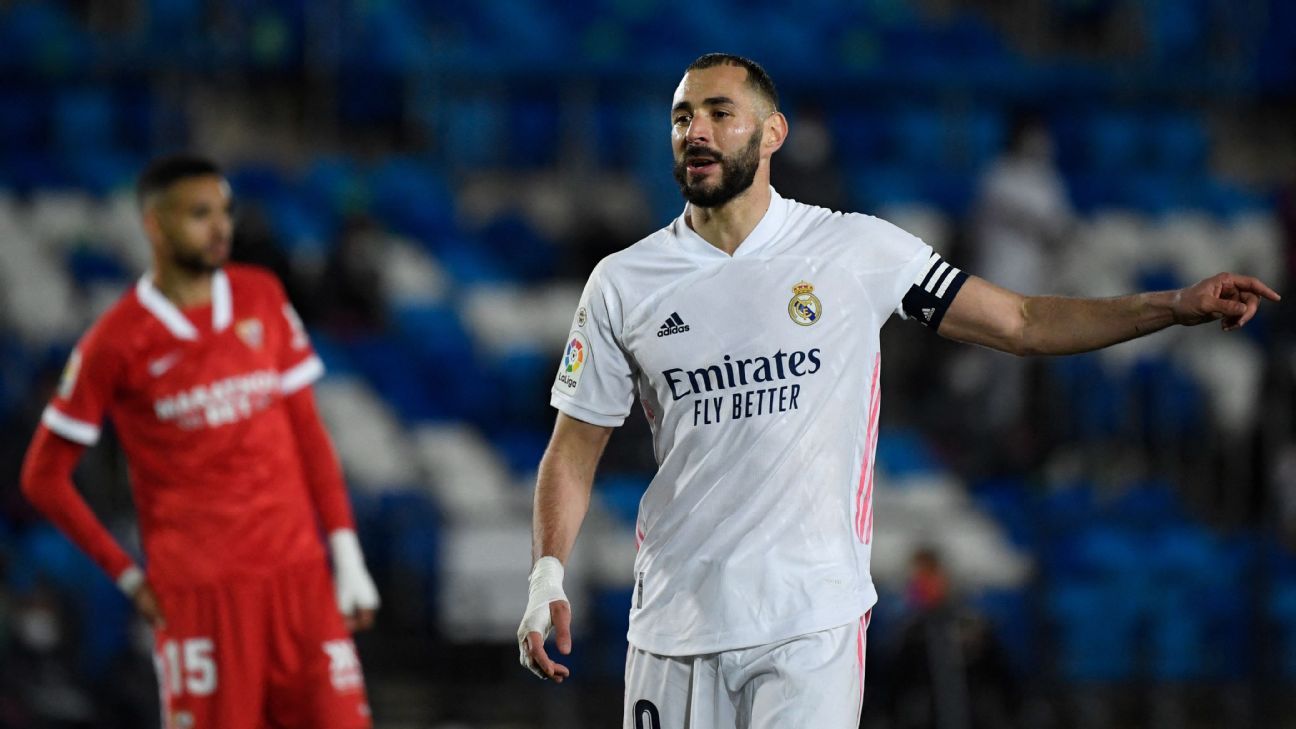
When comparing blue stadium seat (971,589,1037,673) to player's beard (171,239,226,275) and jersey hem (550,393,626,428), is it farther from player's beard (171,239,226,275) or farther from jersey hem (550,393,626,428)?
jersey hem (550,393,626,428)

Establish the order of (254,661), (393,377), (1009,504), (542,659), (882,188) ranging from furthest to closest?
(882,188) → (393,377) → (1009,504) → (254,661) → (542,659)

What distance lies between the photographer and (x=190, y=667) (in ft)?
17.1

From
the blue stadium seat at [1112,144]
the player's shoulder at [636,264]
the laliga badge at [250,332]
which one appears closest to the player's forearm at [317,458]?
the laliga badge at [250,332]

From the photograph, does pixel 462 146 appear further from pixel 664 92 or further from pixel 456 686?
pixel 456 686

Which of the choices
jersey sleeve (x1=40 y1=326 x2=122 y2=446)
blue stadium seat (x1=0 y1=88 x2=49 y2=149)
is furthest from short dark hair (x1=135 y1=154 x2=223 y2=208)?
blue stadium seat (x1=0 y1=88 x2=49 y2=149)

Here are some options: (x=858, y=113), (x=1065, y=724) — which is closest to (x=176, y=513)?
(x=1065, y=724)

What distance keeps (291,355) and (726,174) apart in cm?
203

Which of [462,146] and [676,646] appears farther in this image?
[462,146]

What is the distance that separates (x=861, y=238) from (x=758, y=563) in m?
0.83

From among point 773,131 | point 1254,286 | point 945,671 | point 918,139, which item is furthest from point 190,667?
point 918,139

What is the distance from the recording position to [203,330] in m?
5.38

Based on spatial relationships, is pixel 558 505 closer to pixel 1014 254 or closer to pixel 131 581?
pixel 131 581

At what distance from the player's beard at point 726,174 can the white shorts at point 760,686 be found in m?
1.06

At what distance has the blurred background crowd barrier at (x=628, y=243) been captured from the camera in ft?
29.2
